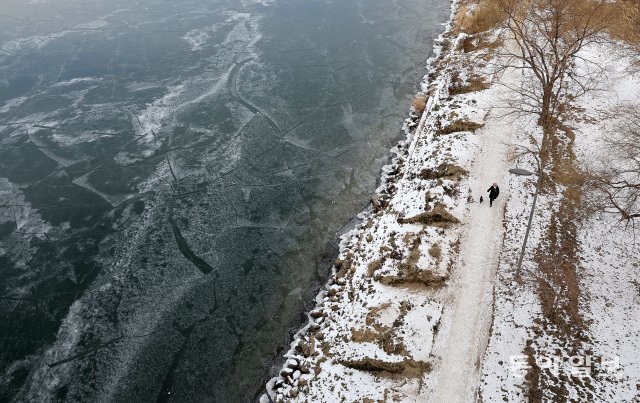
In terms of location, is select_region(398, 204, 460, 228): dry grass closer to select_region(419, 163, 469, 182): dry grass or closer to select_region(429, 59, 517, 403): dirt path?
select_region(429, 59, 517, 403): dirt path

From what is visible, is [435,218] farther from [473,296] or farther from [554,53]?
[554,53]

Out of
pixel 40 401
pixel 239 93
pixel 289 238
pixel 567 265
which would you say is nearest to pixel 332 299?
pixel 289 238

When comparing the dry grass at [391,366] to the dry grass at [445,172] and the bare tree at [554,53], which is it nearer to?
the dry grass at [445,172]

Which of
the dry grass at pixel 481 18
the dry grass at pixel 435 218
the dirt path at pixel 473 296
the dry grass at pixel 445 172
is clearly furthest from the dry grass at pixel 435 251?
the dry grass at pixel 481 18

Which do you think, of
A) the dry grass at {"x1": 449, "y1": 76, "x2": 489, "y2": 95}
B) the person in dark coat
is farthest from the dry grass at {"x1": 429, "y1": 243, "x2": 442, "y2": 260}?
the dry grass at {"x1": 449, "y1": 76, "x2": 489, "y2": 95}

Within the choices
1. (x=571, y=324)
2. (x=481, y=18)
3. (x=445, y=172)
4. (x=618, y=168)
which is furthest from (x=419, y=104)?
(x=571, y=324)
